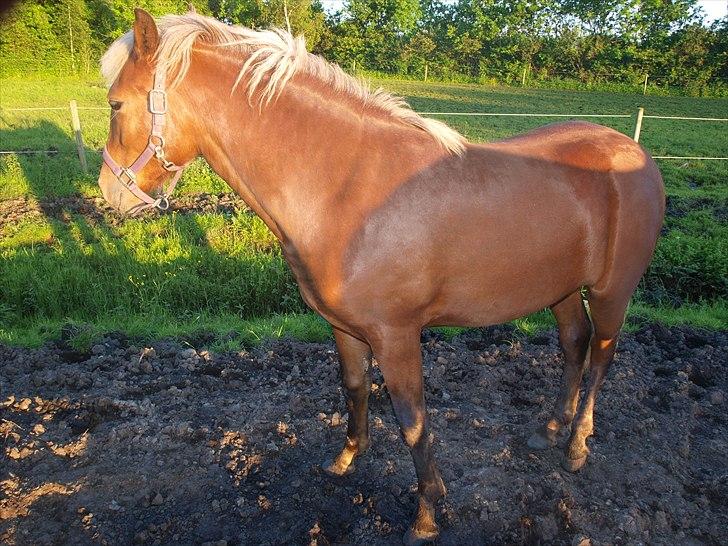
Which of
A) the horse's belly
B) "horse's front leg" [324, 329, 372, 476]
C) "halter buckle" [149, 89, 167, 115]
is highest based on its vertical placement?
"halter buckle" [149, 89, 167, 115]

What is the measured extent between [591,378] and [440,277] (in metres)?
1.55

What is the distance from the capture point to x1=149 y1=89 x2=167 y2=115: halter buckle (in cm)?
210

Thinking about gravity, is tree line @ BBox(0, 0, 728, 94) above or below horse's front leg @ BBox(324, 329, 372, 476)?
above

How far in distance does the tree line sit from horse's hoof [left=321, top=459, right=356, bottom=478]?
28027 mm

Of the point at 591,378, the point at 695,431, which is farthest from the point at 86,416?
the point at 695,431

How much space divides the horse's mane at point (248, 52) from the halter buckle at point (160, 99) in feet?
0.19

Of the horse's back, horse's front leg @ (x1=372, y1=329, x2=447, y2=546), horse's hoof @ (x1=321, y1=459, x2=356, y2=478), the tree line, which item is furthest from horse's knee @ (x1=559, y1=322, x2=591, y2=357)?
the tree line

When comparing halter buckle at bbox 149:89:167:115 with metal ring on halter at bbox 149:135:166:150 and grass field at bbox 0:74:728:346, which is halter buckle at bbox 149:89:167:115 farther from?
grass field at bbox 0:74:728:346

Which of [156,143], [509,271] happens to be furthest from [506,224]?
[156,143]

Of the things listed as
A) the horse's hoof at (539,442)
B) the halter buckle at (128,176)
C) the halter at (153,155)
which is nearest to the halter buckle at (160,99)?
the halter at (153,155)

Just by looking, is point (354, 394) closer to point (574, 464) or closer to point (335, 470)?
point (335, 470)

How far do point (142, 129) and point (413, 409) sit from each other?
175 cm

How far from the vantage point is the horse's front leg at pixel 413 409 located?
240cm

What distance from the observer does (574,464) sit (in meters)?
3.19
